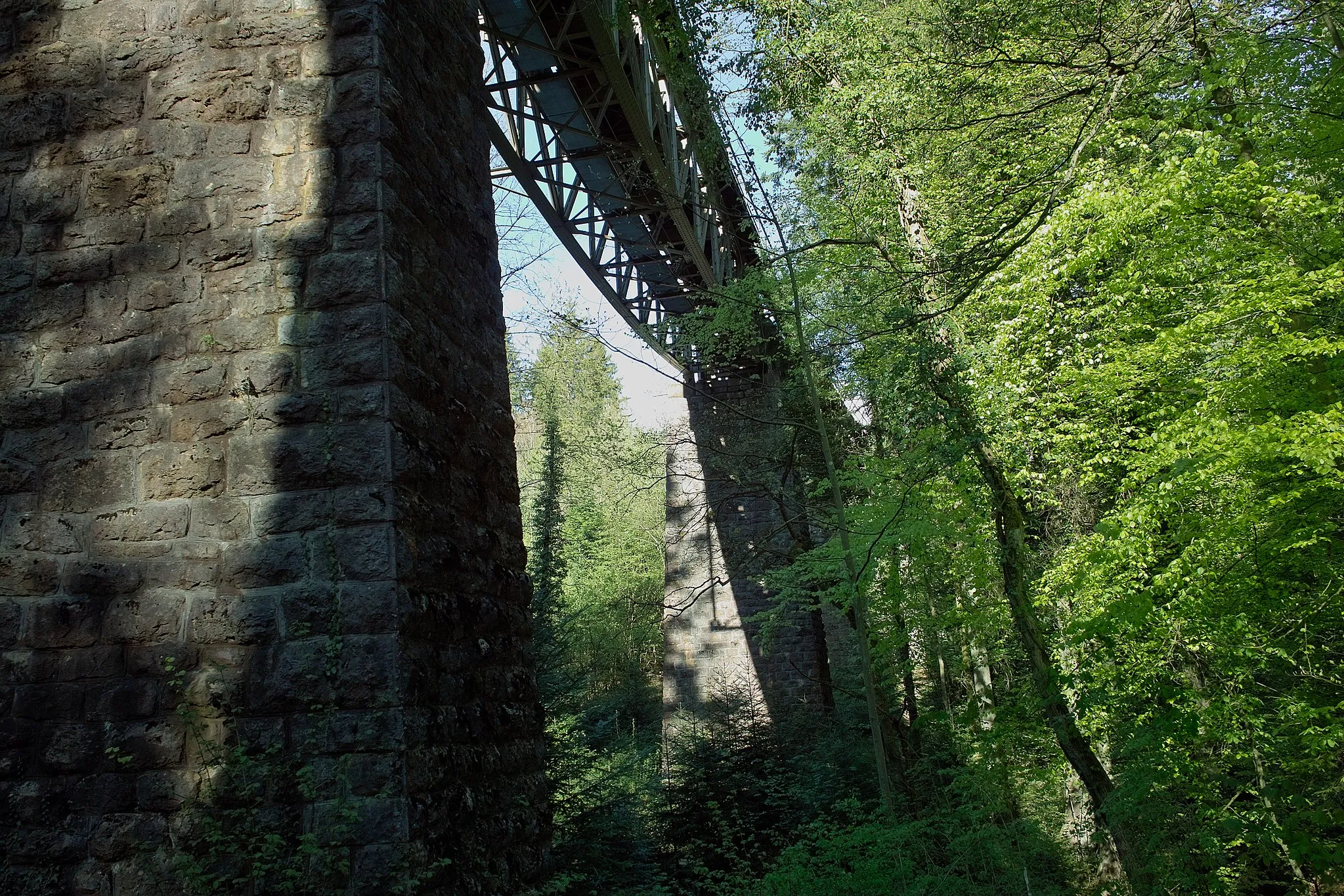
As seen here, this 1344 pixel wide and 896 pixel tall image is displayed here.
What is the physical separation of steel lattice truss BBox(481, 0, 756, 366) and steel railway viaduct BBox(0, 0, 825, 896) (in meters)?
4.94

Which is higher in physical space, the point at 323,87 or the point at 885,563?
the point at 323,87

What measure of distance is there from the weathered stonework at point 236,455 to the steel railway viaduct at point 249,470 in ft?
0.03

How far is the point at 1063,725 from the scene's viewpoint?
25.0 feet

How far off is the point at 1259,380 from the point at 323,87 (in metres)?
7.67

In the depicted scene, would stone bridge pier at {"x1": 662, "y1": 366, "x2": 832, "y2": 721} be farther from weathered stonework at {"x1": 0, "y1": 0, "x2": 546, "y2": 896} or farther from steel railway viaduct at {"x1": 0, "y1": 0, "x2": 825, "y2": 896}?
weathered stonework at {"x1": 0, "y1": 0, "x2": 546, "y2": 896}

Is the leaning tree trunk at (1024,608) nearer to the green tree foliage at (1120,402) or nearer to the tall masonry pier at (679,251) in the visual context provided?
the green tree foliage at (1120,402)

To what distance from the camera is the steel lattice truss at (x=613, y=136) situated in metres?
8.79

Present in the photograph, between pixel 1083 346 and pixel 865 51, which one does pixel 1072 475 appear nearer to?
pixel 1083 346

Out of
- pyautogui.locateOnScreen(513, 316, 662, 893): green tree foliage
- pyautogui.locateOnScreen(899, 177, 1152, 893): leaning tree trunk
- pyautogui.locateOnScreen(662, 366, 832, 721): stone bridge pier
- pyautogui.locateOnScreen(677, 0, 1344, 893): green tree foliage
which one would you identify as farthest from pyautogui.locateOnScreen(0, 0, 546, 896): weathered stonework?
pyautogui.locateOnScreen(662, 366, 832, 721): stone bridge pier

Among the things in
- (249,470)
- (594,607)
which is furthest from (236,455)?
(594,607)

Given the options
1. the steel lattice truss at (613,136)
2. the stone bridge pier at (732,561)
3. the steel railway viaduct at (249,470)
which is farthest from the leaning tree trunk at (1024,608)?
the stone bridge pier at (732,561)

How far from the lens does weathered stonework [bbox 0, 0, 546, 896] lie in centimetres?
292

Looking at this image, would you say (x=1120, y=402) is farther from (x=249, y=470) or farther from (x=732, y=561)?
(x=249, y=470)

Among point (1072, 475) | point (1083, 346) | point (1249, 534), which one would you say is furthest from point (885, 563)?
point (1249, 534)
